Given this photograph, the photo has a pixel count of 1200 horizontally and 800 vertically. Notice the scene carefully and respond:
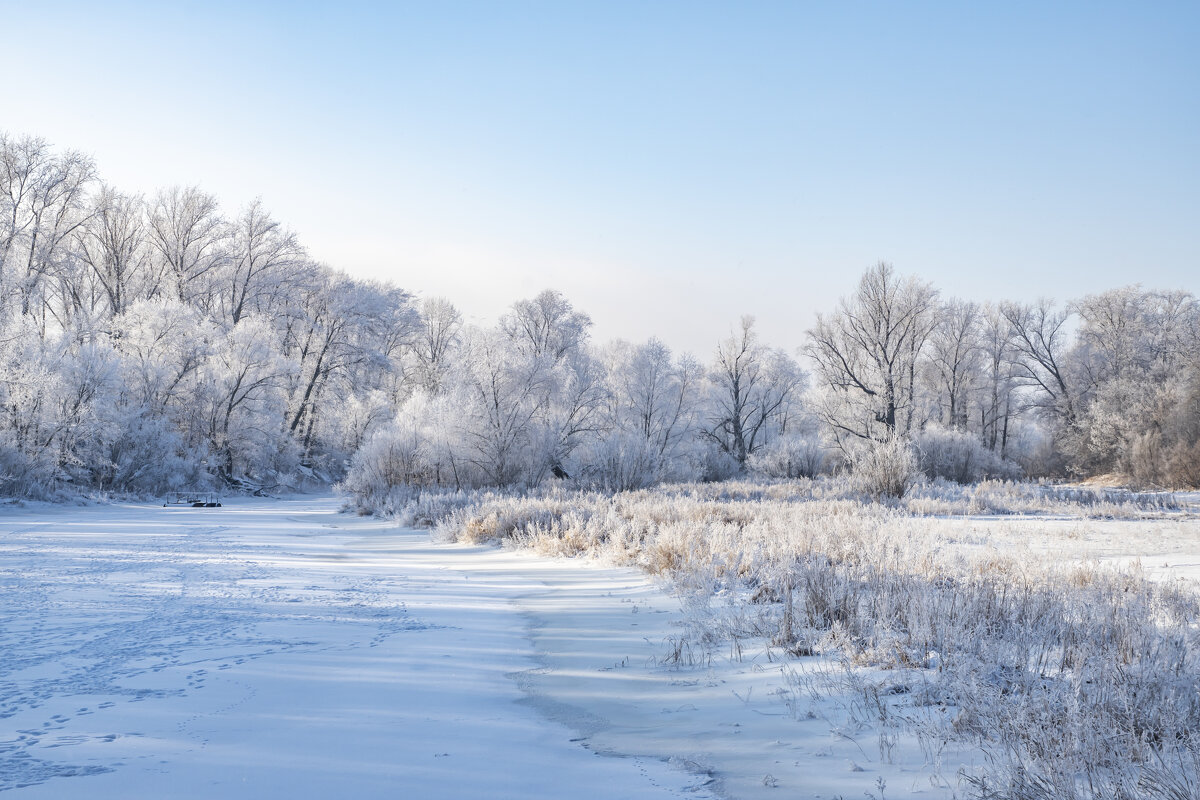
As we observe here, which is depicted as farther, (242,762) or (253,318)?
(253,318)

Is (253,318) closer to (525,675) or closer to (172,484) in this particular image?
(172,484)

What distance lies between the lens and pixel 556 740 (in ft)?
12.3

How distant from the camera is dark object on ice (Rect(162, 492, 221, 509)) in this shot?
909 inches

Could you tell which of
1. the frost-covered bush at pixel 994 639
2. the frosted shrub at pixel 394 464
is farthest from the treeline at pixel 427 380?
the frost-covered bush at pixel 994 639

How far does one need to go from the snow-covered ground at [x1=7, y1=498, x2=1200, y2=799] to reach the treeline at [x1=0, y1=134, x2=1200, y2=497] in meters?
16.6

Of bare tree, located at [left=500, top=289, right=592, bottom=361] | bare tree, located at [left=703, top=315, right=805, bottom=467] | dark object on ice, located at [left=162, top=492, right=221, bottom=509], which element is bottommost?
dark object on ice, located at [left=162, top=492, right=221, bottom=509]

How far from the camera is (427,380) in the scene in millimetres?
52469

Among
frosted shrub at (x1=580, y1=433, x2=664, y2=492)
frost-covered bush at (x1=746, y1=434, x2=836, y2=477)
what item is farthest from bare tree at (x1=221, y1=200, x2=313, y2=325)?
frost-covered bush at (x1=746, y1=434, x2=836, y2=477)

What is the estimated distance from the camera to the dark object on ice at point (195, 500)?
75.8ft

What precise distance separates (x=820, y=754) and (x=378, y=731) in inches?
86.5

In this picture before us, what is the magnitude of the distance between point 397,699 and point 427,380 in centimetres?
4966

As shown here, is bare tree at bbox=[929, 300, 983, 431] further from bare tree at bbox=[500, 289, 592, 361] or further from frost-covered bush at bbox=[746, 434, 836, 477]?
bare tree at bbox=[500, 289, 592, 361]

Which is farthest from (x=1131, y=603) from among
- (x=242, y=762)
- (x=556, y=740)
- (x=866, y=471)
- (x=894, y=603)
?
(x=866, y=471)

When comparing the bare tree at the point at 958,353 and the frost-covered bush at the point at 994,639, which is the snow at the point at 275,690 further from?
the bare tree at the point at 958,353
